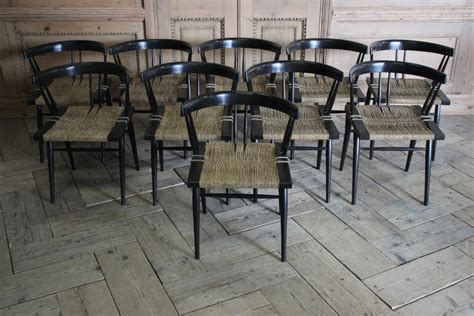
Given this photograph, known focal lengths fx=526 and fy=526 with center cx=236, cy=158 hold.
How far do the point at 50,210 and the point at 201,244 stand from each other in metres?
0.88

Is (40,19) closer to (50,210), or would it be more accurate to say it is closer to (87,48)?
(87,48)

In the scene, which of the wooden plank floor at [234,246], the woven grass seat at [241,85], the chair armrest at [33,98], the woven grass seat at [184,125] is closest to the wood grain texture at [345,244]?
the wooden plank floor at [234,246]

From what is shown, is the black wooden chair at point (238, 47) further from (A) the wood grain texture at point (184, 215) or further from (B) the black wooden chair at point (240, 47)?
(A) the wood grain texture at point (184, 215)

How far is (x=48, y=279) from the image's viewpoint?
7.51ft

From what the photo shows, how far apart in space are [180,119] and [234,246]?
809mm

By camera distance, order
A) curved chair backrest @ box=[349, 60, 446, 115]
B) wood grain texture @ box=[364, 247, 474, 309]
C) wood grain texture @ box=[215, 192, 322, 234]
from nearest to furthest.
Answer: wood grain texture @ box=[364, 247, 474, 309], wood grain texture @ box=[215, 192, 322, 234], curved chair backrest @ box=[349, 60, 446, 115]

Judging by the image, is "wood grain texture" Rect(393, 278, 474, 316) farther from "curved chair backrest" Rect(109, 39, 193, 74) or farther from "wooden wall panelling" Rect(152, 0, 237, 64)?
"wooden wall panelling" Rect(152, 0, 237, 64)

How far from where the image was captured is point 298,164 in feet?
10.9

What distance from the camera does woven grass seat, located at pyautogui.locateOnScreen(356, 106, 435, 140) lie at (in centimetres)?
274

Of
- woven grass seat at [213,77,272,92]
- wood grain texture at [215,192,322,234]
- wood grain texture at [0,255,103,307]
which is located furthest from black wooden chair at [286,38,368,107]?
wood grain texture at [0,255,103,307]

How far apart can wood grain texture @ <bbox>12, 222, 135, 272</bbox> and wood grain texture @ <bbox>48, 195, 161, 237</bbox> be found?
55 mm

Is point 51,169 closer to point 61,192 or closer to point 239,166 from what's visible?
point 61,192

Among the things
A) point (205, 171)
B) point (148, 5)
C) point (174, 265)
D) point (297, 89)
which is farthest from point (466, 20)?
point (174, 265)

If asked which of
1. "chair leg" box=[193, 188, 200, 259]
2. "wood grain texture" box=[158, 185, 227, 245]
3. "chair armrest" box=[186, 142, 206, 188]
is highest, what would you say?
"chair armrest" box=[186, 142, 206, 188]
